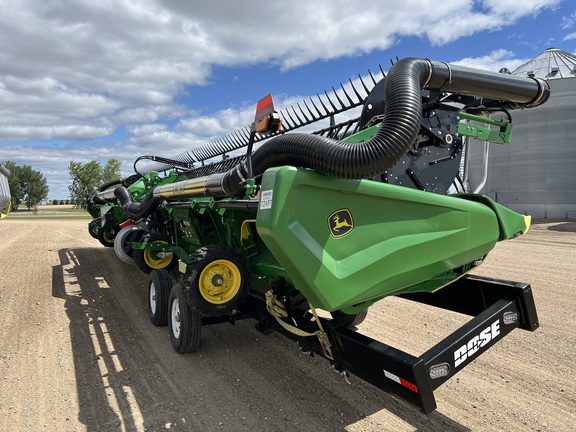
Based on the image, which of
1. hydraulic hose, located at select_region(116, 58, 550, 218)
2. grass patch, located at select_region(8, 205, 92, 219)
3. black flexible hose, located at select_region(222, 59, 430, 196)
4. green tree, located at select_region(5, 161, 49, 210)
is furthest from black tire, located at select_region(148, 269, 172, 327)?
green tree, located at select_region(5, 161, 49, 210)

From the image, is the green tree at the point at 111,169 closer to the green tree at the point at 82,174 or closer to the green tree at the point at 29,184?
→ the green tree at the point at 82,174

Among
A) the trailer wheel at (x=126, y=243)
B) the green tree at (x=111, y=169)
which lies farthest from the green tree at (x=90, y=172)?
the trailer wheel at (x=126, y=243)

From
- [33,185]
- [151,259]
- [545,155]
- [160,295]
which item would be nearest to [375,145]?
[160,295]

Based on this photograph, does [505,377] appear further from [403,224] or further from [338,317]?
[403,224]

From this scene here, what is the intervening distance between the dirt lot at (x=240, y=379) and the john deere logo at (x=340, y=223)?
143 centimetres

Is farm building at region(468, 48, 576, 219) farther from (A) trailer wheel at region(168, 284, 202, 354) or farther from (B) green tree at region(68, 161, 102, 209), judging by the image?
(B) green tree at region(68, 161, 102, 209)

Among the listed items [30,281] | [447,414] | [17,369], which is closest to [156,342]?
[17,369]

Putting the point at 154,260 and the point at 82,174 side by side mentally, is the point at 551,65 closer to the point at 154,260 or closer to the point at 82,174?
the point at 154,260

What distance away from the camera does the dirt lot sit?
302cm

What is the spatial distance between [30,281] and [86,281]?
93 cm

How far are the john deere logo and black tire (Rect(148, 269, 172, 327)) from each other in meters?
2.99

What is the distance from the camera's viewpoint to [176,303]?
4246 mm

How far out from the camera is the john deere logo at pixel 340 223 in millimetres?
2424

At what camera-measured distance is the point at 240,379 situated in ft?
12.0
